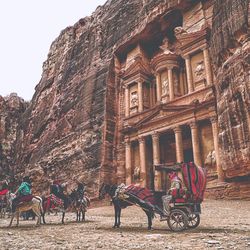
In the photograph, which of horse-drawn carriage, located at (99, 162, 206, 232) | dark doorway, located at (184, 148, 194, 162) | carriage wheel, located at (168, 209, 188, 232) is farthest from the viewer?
dark doorway, located at (184, 148, 194, 162)

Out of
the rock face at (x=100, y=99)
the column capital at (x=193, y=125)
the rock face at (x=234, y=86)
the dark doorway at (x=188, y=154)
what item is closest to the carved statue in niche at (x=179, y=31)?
the rock face at (x=100, y=99)

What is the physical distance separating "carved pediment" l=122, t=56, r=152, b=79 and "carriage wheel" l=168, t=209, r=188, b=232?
875 inches

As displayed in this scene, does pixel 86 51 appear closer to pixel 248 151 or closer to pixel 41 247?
pixel 248 151

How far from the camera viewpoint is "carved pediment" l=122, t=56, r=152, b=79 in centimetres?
2898

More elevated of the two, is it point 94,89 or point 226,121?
point 94,89

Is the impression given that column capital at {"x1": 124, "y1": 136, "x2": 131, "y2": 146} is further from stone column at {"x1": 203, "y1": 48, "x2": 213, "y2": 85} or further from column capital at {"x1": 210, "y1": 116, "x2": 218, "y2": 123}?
stone column at {"x1": 203, "y1": 48, "x2": 213, "y2": 85}

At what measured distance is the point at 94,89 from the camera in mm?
29281

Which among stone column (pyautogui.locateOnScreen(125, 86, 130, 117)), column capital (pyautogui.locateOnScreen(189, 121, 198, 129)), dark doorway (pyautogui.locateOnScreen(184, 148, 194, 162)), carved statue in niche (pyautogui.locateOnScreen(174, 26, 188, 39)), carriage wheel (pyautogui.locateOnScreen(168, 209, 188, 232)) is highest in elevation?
carved statue in niche (pyautogui.locateOnScreen(174, 26, 188, 39))

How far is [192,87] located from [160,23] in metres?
7.34

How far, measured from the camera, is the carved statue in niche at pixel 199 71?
24.8 metres

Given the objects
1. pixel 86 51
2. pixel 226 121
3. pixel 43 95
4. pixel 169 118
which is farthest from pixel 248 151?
pixel 43 95

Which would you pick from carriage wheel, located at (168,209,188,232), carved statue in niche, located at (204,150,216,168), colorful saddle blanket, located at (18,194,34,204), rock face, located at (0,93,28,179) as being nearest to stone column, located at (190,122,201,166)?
carved statue in niche, located at (204,150,216,168)

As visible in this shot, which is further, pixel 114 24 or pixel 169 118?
pixel 114 24

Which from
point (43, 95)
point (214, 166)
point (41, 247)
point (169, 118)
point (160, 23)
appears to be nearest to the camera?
point (41, 247)
